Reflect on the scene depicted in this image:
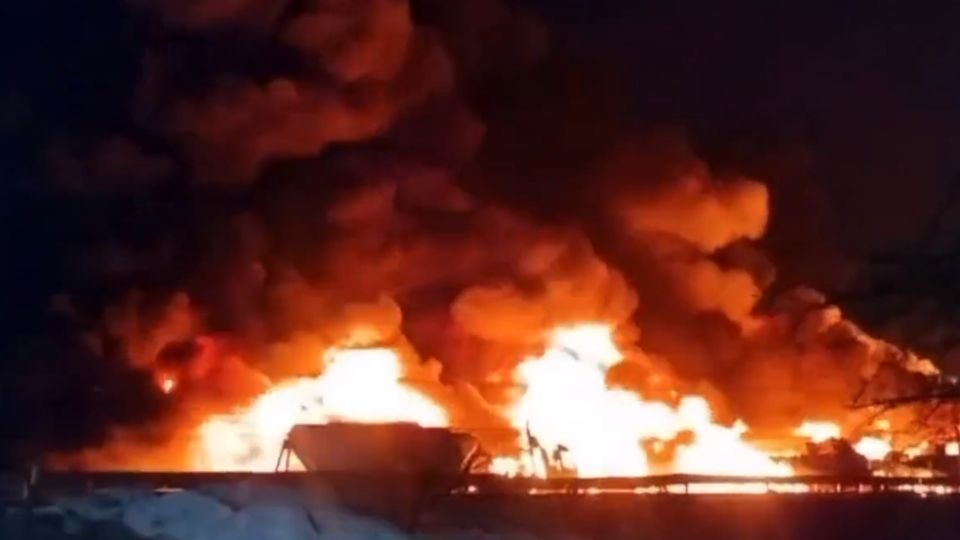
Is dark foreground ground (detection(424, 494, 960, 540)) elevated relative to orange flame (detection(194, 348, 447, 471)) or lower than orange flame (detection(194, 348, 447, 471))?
lower

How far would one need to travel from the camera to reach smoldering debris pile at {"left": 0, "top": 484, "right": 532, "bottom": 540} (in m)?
19.1

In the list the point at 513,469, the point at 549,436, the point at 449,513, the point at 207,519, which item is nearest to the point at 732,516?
the point at 449,513

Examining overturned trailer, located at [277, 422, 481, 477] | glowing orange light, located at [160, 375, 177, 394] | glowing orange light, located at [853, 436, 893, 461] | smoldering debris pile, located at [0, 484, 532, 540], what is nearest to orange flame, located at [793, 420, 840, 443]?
glowing orange light, located at [853, 436, 893, 461]

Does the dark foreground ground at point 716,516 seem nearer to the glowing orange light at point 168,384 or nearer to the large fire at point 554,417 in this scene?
the large fire at point 554,417

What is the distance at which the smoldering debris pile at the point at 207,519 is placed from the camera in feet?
62.6

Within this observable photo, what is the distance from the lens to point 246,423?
3359 centimetres

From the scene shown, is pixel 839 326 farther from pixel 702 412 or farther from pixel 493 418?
pixel 493 418

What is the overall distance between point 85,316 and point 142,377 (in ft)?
6.62

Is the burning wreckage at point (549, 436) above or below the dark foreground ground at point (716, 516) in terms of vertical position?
above

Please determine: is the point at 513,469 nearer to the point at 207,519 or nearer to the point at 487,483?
the point at 487,483

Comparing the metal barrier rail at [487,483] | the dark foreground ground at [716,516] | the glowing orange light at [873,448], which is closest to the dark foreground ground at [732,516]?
the dark foreground ground at [716,516]

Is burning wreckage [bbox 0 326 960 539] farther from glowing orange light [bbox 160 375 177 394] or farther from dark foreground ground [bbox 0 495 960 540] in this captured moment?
glowing orange light [bbox 160 375 177 394]

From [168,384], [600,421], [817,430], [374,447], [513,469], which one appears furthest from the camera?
[600,421]

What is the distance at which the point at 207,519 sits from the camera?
19.4 metres
